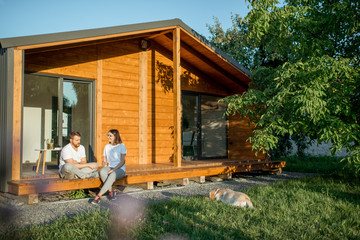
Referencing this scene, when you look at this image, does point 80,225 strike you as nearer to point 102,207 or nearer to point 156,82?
point 102,207

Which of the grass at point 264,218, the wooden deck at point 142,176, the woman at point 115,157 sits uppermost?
the woman at point 115,157

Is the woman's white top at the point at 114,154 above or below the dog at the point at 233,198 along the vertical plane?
above

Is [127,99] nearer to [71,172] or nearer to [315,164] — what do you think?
[71,172]

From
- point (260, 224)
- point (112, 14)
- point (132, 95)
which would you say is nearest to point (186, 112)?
point (132, 95)

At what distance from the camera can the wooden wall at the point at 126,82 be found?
634cm

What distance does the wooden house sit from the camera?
4735mm

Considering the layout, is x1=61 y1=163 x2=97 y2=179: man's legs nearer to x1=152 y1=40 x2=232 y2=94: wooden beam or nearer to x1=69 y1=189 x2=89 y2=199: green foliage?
x1=69 y1=189 x2=89 y2=199: green foliage

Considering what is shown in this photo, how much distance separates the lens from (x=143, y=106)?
7.48 metres

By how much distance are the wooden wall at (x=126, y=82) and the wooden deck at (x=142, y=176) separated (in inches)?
46.5

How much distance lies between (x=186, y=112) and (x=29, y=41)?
15.8 feet

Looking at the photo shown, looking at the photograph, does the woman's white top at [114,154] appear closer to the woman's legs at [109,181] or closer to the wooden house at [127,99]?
the woman's legs at [109,181]

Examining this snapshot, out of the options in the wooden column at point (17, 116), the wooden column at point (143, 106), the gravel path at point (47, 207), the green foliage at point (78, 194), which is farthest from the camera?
the wooden column at point (143, 106)

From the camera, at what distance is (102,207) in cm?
428

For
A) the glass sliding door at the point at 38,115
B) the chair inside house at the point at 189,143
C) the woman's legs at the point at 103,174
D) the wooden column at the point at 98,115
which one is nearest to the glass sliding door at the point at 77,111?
the wooden column at the point at 98,115
